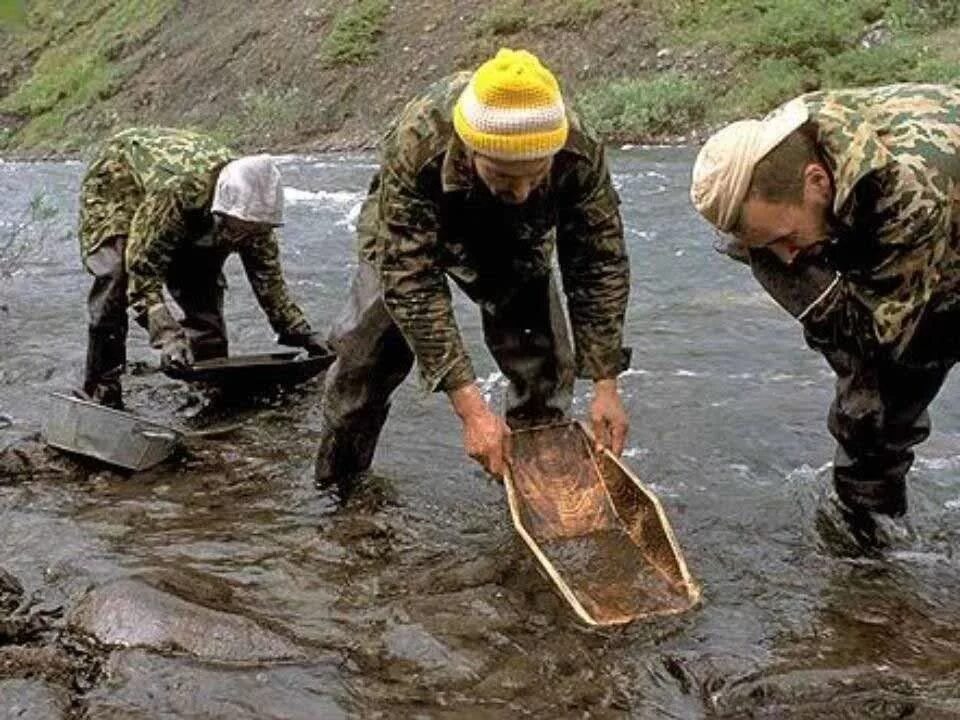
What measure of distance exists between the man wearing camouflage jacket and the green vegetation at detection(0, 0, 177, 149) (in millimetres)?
22483

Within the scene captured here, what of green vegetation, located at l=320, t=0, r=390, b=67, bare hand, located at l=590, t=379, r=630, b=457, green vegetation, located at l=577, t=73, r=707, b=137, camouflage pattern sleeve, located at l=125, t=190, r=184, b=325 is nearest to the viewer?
bare hand, located at l=590, t=379, r=630, b=457

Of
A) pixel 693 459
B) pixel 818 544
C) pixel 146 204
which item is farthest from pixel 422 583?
pixel 146 204

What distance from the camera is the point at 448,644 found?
3.85 m

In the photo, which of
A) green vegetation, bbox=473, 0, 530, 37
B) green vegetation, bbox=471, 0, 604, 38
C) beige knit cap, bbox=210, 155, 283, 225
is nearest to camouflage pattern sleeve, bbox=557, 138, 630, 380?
beige knit cap, bbox=210, 155, 283, 225

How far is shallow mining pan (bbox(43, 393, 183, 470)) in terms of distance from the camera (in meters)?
5.55

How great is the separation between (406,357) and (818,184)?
1948 millimetres

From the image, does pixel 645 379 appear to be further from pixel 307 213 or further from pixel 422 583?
pixel 307 213

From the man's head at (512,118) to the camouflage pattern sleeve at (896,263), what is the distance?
0.91 metres

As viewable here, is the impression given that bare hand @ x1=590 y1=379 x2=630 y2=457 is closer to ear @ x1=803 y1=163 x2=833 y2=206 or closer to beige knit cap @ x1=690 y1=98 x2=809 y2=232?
beige knit cap @ x1=690 y1=98 x2=809 y2=232

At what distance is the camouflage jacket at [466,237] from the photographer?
408 cm

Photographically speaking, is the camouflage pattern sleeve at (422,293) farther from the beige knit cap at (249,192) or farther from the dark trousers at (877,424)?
the beige knit cap at (249,192)

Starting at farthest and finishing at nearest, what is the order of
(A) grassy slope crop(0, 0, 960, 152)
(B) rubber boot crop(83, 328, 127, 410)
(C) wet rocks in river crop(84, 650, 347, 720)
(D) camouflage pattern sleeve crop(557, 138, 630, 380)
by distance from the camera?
(A) grassy slope crop(0, 0, 960, 152) → (B) rubber boot crop(83, 328, 127, 410) → (D) camouflage pattern sleeve crop(557, 138, 630, 380) → (C) wet rocks in river crop(84, 650, 347, 720)

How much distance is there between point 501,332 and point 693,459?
1.36 metres

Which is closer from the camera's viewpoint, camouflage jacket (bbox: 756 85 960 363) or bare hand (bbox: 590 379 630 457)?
camouflage jacket (bbox: 756 85 960 363)
